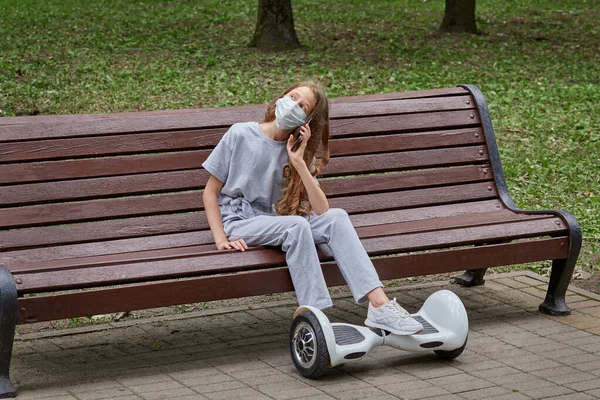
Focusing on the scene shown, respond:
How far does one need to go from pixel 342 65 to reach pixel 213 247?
8.29 m

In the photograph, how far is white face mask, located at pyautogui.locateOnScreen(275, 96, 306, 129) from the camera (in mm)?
4770

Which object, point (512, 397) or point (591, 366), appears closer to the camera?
point (512, 397)

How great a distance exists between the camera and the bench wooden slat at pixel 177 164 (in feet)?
16.2

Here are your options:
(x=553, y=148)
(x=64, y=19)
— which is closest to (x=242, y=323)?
(x=553, y=148)

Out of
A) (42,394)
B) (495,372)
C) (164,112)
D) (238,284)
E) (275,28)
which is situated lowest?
(42,394)

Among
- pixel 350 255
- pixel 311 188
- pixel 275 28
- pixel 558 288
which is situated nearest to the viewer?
pixel 350 255

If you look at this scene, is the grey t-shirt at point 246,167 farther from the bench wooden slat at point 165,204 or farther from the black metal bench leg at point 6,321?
the black metal bench leg at point 6,321

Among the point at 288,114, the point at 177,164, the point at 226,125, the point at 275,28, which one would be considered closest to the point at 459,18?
the point at 275,28

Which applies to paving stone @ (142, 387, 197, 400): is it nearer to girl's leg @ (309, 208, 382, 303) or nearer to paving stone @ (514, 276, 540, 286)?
girl's leg @ (309, 208, 382, 303)

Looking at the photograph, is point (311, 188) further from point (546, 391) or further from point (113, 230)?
point (546, 391)

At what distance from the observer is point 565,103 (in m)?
11.0

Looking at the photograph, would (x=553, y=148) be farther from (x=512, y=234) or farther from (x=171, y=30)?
(x=171, y=30)

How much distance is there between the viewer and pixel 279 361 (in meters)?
4.78

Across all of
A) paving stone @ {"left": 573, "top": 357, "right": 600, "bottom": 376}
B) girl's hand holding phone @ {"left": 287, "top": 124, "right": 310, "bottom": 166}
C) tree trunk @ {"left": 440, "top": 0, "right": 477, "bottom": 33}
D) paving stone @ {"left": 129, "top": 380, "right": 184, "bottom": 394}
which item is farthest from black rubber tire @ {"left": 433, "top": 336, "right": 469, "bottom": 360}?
tree trunk @ {"left": 440, "top": 0, "right": 477, "bottom": 33}
